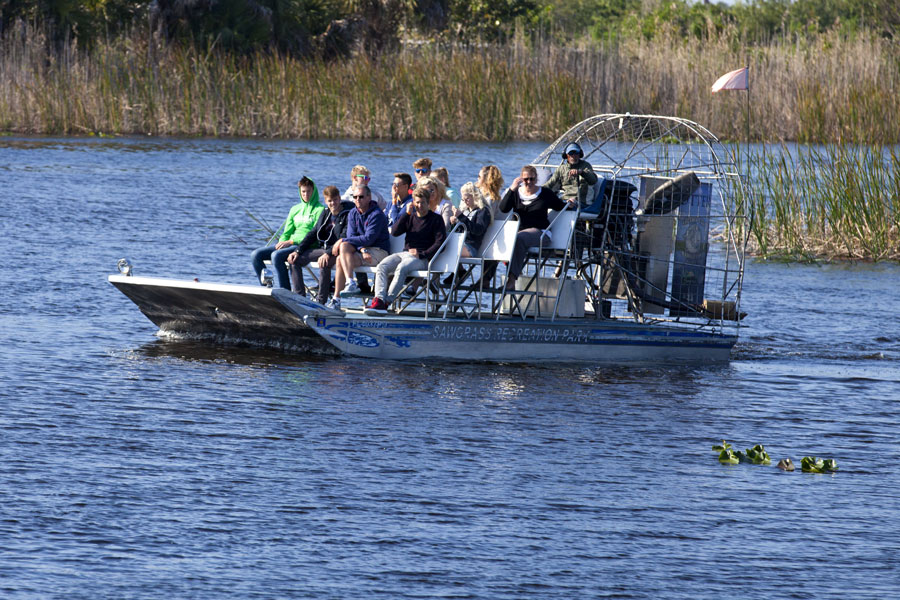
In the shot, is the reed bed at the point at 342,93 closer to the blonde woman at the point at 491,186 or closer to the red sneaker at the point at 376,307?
the blonde woman at the point at 491,186

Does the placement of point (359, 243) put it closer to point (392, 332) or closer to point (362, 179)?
point (362, 179)

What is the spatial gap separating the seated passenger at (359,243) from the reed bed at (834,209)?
394 inches

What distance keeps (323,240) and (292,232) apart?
51 cm

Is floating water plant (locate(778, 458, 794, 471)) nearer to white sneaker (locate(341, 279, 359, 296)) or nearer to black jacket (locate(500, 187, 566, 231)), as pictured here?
black jacket (locate(500, 187, 566, 231))

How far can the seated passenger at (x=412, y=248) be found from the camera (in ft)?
44.8

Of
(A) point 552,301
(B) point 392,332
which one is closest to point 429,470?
(B) point 392,332

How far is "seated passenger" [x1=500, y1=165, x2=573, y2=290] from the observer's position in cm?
1398

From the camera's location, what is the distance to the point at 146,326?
645 inches

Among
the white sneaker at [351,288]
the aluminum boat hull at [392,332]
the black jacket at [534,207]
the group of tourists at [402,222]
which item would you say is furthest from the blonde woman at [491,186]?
the white sneaker at [351,288]

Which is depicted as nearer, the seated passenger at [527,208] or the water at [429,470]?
the water at [429,470]

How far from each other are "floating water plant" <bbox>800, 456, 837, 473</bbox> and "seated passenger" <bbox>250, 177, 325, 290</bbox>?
6.08m

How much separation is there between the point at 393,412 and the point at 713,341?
15.5 ft

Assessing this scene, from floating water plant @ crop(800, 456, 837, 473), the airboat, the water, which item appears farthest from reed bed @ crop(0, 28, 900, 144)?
floating water plant @ crop(800, 456, 837, 473)

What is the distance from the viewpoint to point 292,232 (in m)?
14.8
